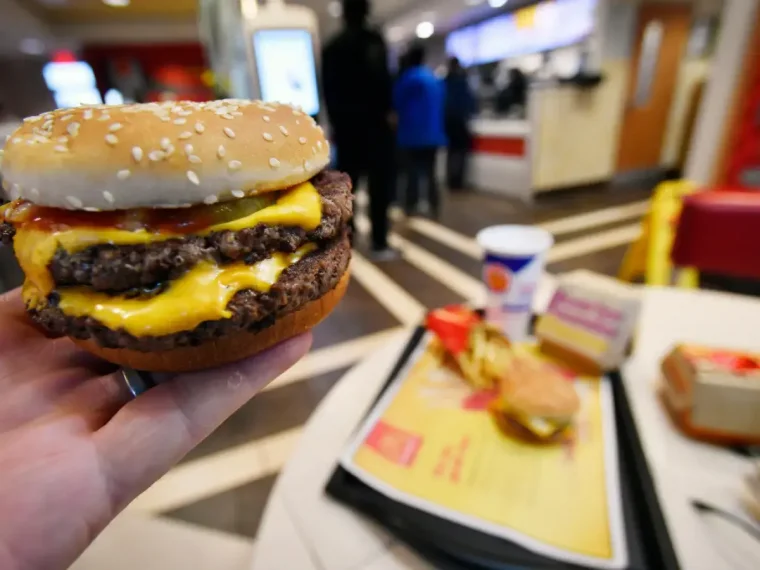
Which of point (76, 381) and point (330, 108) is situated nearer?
point (76, 381)

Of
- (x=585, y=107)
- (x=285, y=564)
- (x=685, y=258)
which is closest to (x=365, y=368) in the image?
(x=285, y=564)

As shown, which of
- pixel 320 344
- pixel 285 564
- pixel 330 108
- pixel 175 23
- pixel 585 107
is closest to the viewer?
pixel 285 564

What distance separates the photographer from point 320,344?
237cm

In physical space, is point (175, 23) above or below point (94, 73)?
above

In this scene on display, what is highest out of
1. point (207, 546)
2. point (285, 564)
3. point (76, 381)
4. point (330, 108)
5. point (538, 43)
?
point (538, 43)

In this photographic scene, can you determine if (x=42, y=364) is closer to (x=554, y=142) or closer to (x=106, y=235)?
(x=106, y=235)

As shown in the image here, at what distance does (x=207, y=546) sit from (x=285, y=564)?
15.4 inches

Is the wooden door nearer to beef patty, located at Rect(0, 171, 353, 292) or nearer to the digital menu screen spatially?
the digital menu screen

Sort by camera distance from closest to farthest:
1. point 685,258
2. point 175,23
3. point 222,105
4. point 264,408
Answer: point 222,105
point 264,408
point 685,258
point 175,23

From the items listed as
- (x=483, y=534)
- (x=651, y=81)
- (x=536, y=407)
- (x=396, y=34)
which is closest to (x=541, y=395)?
(x=536, y=407)

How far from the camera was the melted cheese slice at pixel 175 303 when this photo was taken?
0.60 meters

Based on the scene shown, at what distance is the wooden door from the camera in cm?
586

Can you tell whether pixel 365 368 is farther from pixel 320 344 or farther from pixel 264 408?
pixel 320 344

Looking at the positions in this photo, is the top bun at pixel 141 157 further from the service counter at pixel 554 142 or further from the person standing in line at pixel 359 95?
the service counter at pixel 554 142
